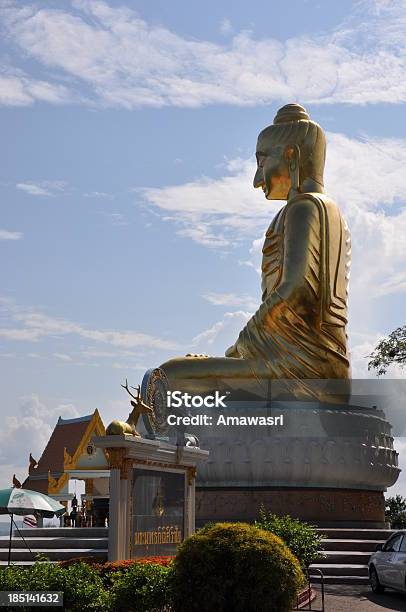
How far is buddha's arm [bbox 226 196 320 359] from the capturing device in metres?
18.1

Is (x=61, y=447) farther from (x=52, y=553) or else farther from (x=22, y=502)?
(x=22, y=502)

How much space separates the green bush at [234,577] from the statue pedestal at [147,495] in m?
3.02

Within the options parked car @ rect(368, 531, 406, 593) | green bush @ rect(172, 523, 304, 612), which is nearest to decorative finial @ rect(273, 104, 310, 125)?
parked car @ rect(368, 531, 406, 593)

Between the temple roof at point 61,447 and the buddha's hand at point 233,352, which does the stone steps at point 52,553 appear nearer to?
the buddha's hand at point 233,352

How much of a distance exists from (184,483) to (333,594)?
2.55m

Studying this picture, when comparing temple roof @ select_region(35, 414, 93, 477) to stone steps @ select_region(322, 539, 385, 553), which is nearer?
stone steps @ select_region(322, 539, 385, 553)

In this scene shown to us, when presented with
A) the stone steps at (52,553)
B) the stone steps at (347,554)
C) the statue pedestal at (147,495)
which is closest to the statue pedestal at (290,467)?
the stone steps at (347,554)

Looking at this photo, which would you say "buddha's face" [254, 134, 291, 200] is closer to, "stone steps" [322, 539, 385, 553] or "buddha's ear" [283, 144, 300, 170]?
"buddha's ear" [283, 144, 300, 170]

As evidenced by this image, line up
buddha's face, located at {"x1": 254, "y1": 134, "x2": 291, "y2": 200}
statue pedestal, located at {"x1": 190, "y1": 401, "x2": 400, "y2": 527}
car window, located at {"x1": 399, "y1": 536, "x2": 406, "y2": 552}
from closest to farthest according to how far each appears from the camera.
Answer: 1. car window, located at {"x1": 399, "y1": 536, "x2": 406, "y2": 552}
2. statue pedestal, located at {"x1": 190, "y1": 401, "x2": 400, "y2": 527}
3. buddha's face, located at {"x1": 254, "y1": 134, "x2": 291, "y2": 200}

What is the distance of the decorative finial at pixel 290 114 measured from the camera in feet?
66.4

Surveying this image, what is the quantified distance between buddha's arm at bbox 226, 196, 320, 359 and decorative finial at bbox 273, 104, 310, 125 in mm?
2686

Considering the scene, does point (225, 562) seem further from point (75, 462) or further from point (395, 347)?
point (75, 462)

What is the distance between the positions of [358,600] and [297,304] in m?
8.37

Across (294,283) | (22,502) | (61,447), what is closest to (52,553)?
(22,502)
